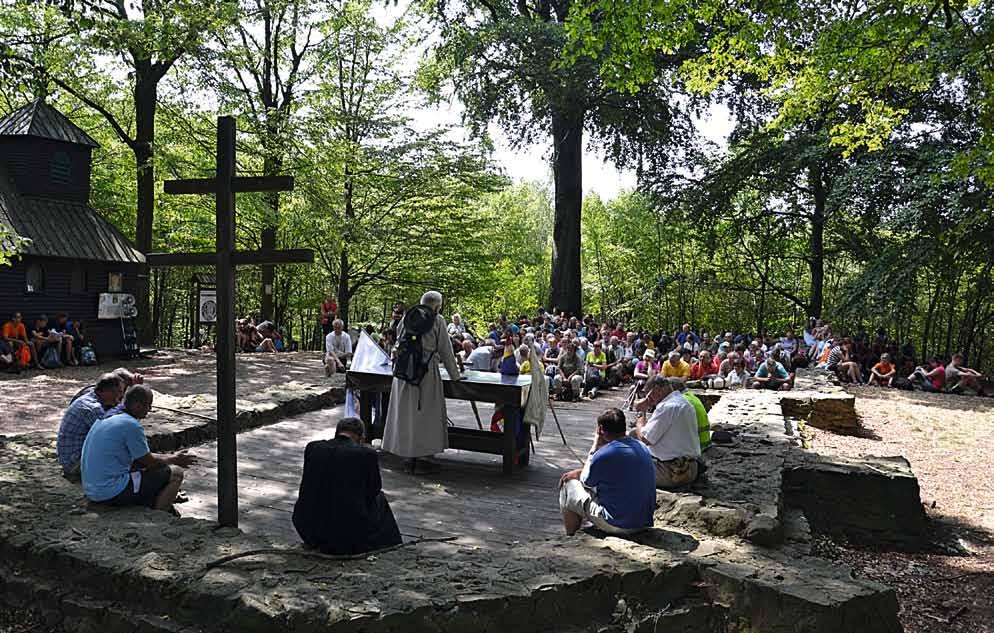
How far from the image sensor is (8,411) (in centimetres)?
1076

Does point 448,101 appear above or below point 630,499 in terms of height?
above

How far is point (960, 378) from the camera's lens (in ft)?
57.1

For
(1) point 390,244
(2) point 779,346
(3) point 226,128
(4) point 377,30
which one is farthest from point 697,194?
(3) point 226,128

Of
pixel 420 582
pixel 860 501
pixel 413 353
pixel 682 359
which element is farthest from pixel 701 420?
pixel 682 359

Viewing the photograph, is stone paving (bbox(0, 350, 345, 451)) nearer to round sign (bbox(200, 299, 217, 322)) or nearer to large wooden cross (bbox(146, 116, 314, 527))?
round sign (bbox(200, 299, 217, 322))

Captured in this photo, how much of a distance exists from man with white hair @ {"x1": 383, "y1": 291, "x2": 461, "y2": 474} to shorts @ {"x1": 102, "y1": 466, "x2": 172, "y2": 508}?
2.60 meters

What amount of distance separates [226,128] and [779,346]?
55.1ft

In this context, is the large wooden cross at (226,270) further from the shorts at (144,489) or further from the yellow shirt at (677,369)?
the yellow shirt at (677,369)

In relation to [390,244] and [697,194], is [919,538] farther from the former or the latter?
[390,244]

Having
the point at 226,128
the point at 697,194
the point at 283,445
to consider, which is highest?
the point at 697,194

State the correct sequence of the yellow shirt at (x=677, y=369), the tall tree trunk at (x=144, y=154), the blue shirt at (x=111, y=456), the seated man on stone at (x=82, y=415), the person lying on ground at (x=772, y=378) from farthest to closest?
the tall tree trunk at (x=144, y=154) → the person lying on ground at (x=772, y=378) → the yellow shirt at (x=677, y=369) → the seated man on stone at (x=82, y=415) → the blue shirt at (x=111, y=456)

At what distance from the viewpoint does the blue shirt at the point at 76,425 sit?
5.67 m

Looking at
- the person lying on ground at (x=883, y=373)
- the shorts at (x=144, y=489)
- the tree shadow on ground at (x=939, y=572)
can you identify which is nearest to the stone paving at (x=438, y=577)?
the shorts at (x=144, y=489)

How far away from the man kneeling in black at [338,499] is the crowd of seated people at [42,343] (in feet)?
44.7
